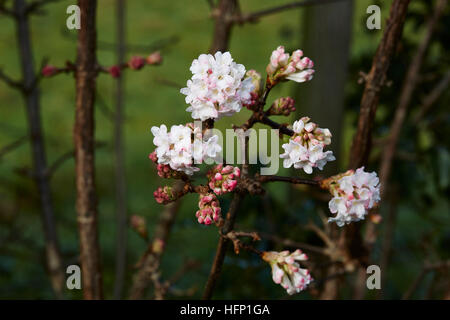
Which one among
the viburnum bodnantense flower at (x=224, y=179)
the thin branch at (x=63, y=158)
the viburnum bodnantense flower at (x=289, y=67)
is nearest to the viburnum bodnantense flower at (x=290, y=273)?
the viburnum bodnantense flower at (x=224, y=179)

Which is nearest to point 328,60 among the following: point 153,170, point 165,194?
point 165,194

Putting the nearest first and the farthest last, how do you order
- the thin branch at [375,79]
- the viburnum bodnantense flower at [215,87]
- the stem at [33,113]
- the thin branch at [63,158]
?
1. the viburnum bodnantense flower at [215,87]
2. the thin branch at [375,79]
3. the thin branch at [63,158]
4. the stem at [33,113]

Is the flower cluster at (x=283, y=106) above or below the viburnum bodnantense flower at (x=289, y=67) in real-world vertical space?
below

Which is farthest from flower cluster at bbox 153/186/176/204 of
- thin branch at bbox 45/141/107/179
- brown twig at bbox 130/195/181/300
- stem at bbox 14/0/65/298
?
stem at bbox 14/0/65/298

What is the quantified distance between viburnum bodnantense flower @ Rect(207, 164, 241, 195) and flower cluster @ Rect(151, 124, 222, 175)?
0.04 m

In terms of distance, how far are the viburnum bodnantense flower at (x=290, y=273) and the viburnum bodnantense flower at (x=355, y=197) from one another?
0.25 feet

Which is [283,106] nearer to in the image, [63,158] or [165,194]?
[165,194]

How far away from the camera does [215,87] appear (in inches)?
26.6

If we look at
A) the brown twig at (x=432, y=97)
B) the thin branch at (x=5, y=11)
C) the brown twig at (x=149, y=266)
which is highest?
the thin branch at (x=5, y=11)

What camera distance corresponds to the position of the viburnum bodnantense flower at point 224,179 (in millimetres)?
711

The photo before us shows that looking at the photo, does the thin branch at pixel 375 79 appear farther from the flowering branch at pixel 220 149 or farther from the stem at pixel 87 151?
the stem at pixel 87 151

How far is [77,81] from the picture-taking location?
1.02m

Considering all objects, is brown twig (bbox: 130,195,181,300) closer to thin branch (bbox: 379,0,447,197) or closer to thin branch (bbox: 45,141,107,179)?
thin branch (bbox: 45,141,107,179)
